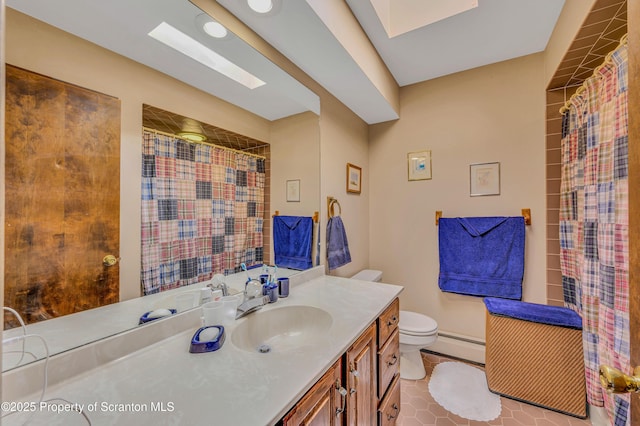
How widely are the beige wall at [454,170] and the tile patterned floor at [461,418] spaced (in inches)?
22.9

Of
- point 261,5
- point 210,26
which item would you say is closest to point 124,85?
point 210,26

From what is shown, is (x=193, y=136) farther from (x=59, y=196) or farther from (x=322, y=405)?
(x=322, y=405)

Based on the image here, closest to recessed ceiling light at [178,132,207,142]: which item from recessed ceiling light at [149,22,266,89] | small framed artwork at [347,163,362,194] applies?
recessed ceiling light at [149,22,266,89]

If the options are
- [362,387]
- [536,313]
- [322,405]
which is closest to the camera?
[322,405]

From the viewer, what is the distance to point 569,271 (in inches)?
68.0

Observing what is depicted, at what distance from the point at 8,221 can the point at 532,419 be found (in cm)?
256

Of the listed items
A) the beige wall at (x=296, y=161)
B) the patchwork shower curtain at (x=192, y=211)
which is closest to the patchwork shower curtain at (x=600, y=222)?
the beige wall at (x=296, y=161)

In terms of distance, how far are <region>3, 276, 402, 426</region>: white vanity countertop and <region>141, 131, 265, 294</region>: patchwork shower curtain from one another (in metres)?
0.28

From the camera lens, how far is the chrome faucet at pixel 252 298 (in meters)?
1.14

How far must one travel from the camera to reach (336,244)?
6.72 ft

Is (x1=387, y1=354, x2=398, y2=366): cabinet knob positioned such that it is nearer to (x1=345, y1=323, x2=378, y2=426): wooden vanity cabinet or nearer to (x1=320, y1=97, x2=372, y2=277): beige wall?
(x1=345, y1=323, x2=378, y2=426): wooden vanity cabinet

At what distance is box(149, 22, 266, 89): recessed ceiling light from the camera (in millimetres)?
1016

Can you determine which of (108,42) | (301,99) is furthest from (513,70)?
(108,42)

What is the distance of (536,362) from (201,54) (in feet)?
8.37
